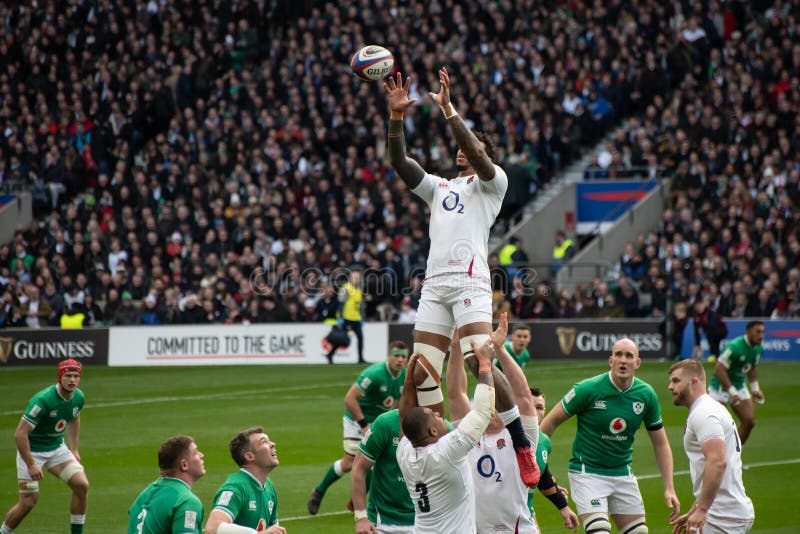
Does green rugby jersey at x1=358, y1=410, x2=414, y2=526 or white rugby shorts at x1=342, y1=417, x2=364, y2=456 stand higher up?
green rugby jersey at x1=358, y1=410, x2=414, y2=526

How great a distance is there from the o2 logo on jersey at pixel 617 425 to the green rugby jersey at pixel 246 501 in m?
3.56

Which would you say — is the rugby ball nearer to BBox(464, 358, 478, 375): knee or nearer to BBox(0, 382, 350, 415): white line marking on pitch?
BBox(464, 358, 478, 375): knee

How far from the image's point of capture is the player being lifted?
911cm

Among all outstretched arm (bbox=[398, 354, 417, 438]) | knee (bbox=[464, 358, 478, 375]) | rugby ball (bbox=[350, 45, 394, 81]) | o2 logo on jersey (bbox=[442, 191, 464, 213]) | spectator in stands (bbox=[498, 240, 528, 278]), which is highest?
rugby ball (bbox=[350, 45, 394, 81])

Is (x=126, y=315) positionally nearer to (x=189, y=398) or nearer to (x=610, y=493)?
(x=189, y=398)

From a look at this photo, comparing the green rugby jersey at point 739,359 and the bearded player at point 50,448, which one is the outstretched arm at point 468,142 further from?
the green rugby jersey at point 739,359

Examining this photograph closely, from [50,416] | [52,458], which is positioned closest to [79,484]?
[52,458]

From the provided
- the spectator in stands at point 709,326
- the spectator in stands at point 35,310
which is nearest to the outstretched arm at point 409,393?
the spectator in stands at point 709,326

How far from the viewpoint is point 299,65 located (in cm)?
3812

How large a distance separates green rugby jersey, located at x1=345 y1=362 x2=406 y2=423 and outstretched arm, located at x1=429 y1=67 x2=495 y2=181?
5632mm

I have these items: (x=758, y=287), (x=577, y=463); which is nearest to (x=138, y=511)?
(x=577, y=463)

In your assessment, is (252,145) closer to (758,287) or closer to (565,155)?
(565,155)

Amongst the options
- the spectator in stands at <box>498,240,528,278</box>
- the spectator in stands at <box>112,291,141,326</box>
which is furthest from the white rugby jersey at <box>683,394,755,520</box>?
the spectator in stands at <box>112,291,141,326</box>

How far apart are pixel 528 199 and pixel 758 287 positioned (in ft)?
27.0
